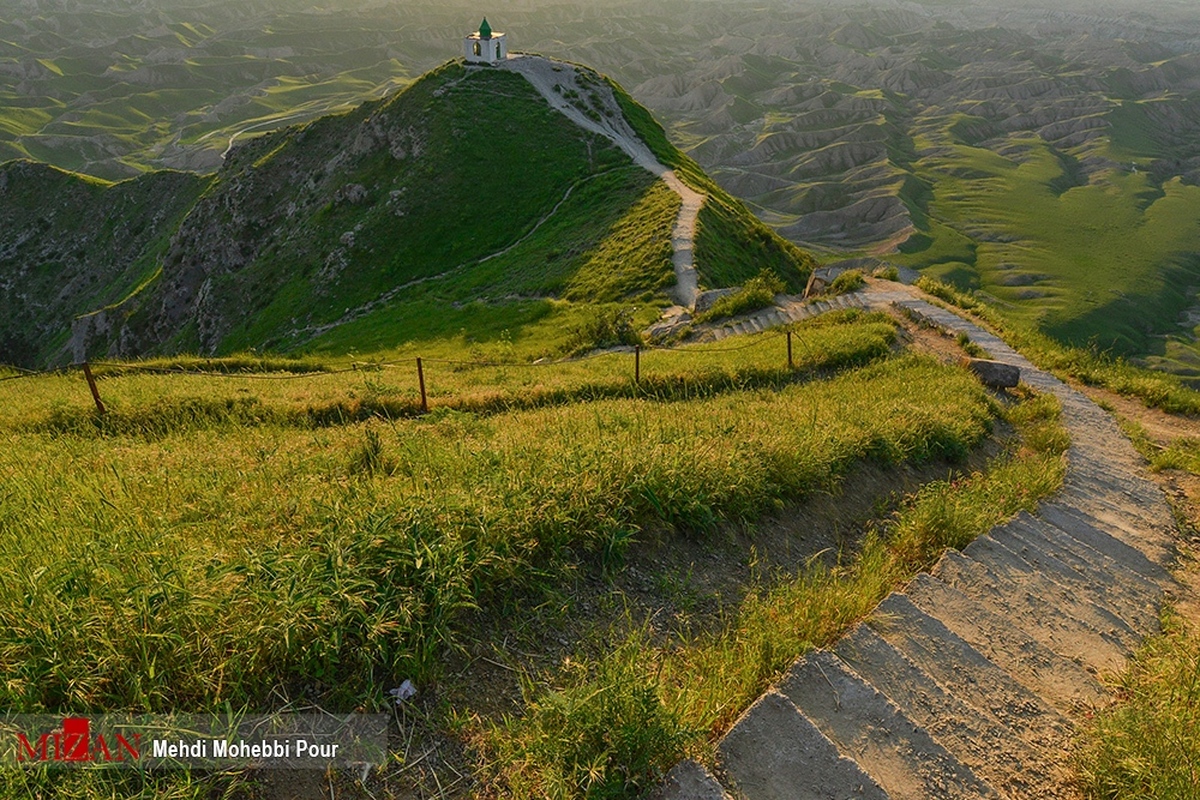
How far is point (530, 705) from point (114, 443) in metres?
11.3

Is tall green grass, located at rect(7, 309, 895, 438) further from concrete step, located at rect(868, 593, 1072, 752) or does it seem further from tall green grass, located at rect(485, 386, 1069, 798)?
concrete step, located at rect(868, 593, 1072, 752)

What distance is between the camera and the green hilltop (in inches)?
1468

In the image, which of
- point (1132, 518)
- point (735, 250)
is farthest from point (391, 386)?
point (735, 250)

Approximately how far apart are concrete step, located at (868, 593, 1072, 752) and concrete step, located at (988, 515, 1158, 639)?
274 centimetres

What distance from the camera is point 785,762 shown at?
4219mm

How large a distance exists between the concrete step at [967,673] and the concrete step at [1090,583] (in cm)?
274

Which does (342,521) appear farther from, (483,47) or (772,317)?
(483,47)

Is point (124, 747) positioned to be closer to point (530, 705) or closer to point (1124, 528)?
point (530, 705)

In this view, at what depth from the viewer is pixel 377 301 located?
151 ft

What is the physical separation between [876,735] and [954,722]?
993 millimetres

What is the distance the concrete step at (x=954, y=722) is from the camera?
4.79 metres

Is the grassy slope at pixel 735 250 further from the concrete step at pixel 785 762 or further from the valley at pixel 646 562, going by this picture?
the concrete step at pixel 785 762

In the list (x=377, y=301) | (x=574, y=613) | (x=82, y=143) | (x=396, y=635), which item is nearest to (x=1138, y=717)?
(x=574, y=613)

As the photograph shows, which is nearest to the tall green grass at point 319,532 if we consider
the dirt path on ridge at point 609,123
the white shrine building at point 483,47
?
the dirt path on ridge at point 609,123
